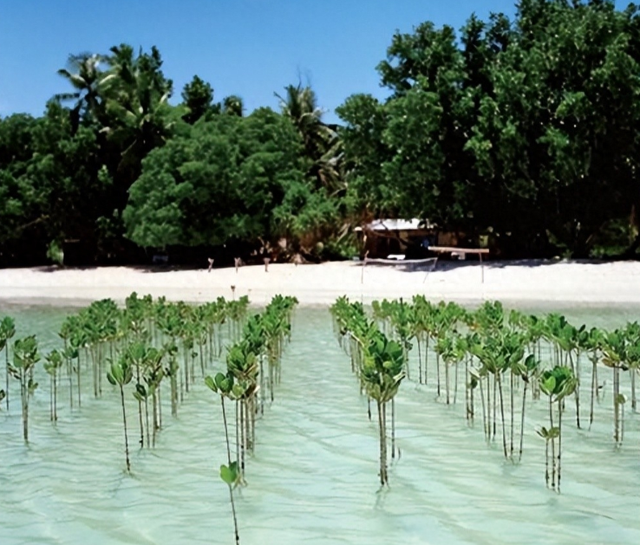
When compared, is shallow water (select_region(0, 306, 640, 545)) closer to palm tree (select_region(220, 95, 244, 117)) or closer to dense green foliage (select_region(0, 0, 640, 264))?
dense green foliage (select_region(0, 0, 640, 264))

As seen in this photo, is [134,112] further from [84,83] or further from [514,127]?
[514,127]

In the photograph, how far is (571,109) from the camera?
26.8m

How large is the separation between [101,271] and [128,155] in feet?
20.1

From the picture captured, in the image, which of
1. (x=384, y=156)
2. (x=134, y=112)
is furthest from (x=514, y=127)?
(x=134, y=112)

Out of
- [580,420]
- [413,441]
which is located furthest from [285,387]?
[580,420]

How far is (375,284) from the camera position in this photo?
27078 mm

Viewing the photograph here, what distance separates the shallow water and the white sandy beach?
585 inches

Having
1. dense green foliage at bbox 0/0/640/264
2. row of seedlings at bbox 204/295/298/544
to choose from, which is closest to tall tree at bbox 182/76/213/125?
dense green foliage at bbox 0/0/640/264

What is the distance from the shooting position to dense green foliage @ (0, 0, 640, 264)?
27641 millimetres

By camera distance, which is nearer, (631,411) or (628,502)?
(628,502)

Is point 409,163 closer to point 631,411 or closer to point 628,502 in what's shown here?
point 631,411

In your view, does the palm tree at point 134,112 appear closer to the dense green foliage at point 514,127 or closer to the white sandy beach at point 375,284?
the white sandy beach at point 375,284

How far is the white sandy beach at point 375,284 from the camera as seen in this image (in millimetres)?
24219

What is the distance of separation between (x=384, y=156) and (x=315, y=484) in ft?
84.6
